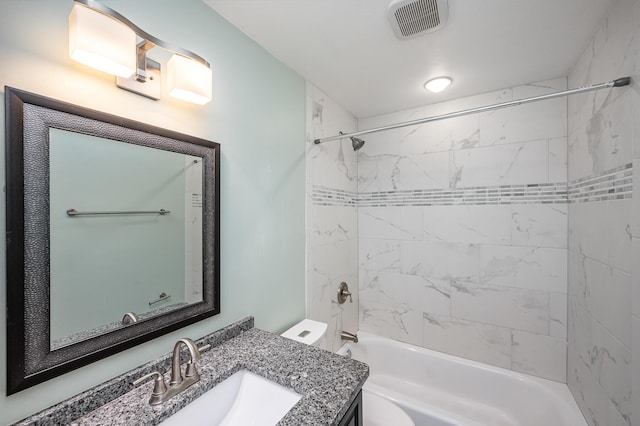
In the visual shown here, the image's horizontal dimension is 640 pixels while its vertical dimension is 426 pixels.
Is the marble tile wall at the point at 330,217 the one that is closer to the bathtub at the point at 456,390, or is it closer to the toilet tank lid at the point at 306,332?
the toilet tank lid at the point at 306,332

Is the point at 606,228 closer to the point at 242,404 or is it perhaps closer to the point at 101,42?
the point at 242,404

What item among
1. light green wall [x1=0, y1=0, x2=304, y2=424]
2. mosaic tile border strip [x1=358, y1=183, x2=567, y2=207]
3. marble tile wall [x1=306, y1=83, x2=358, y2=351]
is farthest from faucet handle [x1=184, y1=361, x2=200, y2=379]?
mosaic tile border strip [x1=358, y1=183, x2=567, y2=207]

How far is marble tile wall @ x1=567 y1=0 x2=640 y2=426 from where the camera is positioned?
109 cm

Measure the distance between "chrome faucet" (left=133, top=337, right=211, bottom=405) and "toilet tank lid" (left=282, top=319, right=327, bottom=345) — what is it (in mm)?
632

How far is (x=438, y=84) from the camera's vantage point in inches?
74.0

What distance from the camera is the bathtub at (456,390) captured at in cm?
164

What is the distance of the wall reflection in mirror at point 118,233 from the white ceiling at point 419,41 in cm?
82

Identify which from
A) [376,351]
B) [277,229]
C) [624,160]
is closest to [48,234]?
[277,229]

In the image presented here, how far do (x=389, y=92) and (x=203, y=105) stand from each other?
4.77 feet

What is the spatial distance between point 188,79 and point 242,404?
125 cm

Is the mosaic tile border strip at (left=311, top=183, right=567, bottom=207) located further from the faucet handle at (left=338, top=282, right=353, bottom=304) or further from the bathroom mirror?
the bathroom mirror

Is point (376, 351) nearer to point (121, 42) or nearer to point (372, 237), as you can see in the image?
point (372, 237)

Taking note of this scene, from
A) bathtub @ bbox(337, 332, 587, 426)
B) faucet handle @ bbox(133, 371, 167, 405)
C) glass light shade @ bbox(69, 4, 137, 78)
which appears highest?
glass light shade @ bbox(69, 4, 137, 78)

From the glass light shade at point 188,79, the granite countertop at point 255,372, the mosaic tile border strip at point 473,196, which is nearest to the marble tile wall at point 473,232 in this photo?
the mosaic tile border strip at point 473,196
